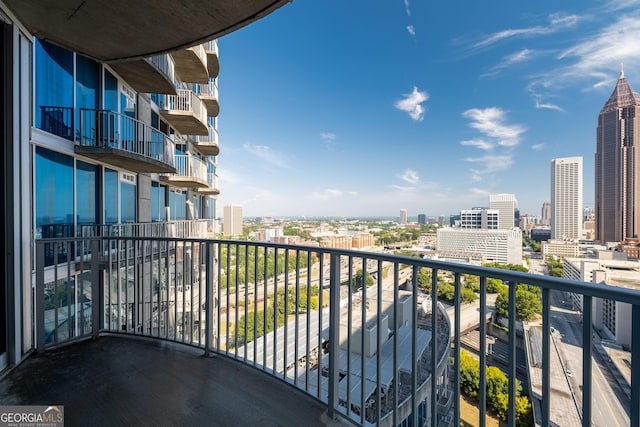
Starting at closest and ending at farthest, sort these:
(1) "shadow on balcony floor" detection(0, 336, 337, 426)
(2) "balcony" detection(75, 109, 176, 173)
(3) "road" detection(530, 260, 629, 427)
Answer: (3) "road" detection(530, 260, 629, 427), (1) "shadow on balcony floor" detection(0, 336, 337, 426), (2) "balcony" detection(75, 109, 176, 173)

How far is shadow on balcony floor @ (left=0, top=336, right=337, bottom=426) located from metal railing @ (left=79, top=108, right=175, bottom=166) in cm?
403

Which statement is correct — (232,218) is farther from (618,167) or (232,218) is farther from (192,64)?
(618,167)

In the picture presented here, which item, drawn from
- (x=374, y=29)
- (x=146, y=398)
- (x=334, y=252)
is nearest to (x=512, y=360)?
(x=334, y=252)

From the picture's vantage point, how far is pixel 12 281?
2.32m

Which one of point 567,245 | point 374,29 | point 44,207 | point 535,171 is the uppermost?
point 374,29

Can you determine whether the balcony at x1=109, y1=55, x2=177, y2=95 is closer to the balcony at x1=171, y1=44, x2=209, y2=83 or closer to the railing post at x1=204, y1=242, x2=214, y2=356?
the balcony at x1=171, y1=44, x2=209, y2=83

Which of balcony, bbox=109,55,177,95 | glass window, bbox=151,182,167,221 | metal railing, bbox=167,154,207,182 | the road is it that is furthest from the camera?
metal railing, bbox=167,154,207,182

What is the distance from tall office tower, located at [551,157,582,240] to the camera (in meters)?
50.1

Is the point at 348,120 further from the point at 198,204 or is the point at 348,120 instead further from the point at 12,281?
the point at 12,281

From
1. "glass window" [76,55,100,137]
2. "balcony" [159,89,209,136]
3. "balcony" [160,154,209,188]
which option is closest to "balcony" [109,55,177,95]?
"glass window" [76,55,100,137]

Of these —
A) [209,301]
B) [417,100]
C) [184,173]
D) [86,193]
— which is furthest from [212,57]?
[417,100]

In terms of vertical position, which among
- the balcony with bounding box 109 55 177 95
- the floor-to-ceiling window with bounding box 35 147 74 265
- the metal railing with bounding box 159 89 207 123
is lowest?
the floor-to-ceiling window with bounding box 35 147 74 265

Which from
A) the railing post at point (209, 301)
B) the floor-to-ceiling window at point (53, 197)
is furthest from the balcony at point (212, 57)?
the railing post at point (209, 301)

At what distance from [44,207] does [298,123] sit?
42713mm
